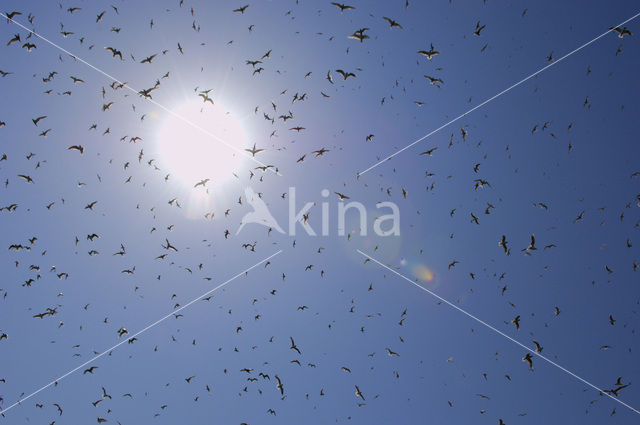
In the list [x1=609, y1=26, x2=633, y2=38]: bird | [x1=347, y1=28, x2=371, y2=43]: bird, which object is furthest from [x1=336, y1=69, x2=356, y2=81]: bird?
[x1=609, y1=26, x2=633, y2=38]: bird

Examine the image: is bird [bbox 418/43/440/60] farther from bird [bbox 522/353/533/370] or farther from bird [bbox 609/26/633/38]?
bird [bbox 522/353/533/370]

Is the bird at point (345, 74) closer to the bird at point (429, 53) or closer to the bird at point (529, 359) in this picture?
the bird at point (429, 53)

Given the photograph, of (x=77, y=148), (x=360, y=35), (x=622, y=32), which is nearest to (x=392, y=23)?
(x=360, y=35)

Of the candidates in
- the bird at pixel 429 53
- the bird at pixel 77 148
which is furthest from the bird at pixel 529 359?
the bird at pixel 77 148

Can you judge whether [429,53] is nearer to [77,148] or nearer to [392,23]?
[392,23]

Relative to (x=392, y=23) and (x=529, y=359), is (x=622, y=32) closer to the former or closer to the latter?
(x=392, y=23)

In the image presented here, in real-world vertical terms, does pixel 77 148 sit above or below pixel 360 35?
below

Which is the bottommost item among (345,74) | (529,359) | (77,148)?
(529,359)

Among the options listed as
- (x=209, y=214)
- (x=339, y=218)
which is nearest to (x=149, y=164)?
(x=209, y=214)

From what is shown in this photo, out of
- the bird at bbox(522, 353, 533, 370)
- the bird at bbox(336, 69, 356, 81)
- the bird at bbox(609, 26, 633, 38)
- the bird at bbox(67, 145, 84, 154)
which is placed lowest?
the bird at bbox(522, 353, 533, 370)

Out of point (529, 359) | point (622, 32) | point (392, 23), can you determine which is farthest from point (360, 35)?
A: point (529, 359)

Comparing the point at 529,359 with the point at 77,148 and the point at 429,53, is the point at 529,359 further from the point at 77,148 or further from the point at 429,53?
the point at 77,148
